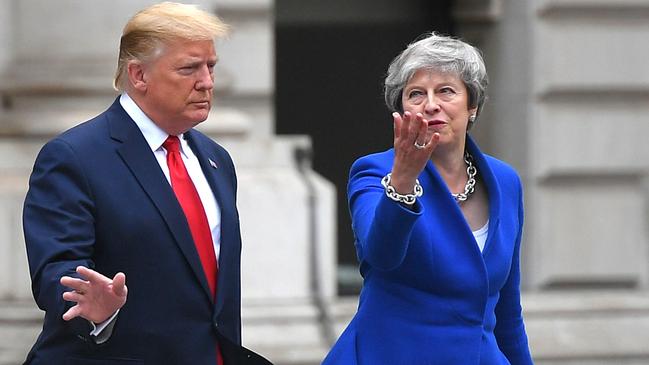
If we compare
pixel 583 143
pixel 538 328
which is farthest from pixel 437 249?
pixel 583 143

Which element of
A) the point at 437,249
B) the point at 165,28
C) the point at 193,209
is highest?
the point at 165,28

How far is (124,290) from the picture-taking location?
367cm

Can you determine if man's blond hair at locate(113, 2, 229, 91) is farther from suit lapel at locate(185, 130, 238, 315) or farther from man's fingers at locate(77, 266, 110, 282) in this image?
man's fingers at locate(77, 266, 110, 282)

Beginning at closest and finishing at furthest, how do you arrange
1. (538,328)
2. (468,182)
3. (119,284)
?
(119,284), (468,182), (538,328)

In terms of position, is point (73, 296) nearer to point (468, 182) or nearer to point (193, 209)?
point (193, 209)

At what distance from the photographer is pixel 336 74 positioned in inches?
401

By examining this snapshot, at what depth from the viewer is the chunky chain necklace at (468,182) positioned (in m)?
4.36

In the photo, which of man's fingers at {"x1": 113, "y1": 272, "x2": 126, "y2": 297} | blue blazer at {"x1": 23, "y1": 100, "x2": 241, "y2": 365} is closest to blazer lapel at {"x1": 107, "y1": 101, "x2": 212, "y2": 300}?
blue blazer at {"x1": 23, "y1": 100, "x2": 241, "y2": 365}

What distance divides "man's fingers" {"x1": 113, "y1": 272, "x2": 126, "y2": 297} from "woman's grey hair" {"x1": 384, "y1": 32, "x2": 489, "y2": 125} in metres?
1.03

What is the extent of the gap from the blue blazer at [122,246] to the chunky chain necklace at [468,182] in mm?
670

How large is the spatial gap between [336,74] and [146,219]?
6.28m

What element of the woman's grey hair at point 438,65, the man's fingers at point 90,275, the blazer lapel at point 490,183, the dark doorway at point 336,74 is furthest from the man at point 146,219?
the dark doorway at point 336,74

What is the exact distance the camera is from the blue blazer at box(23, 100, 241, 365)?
3.88 meters

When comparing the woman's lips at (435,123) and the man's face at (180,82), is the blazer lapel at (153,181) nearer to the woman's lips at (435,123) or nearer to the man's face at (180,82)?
the man's face at (180,82)
